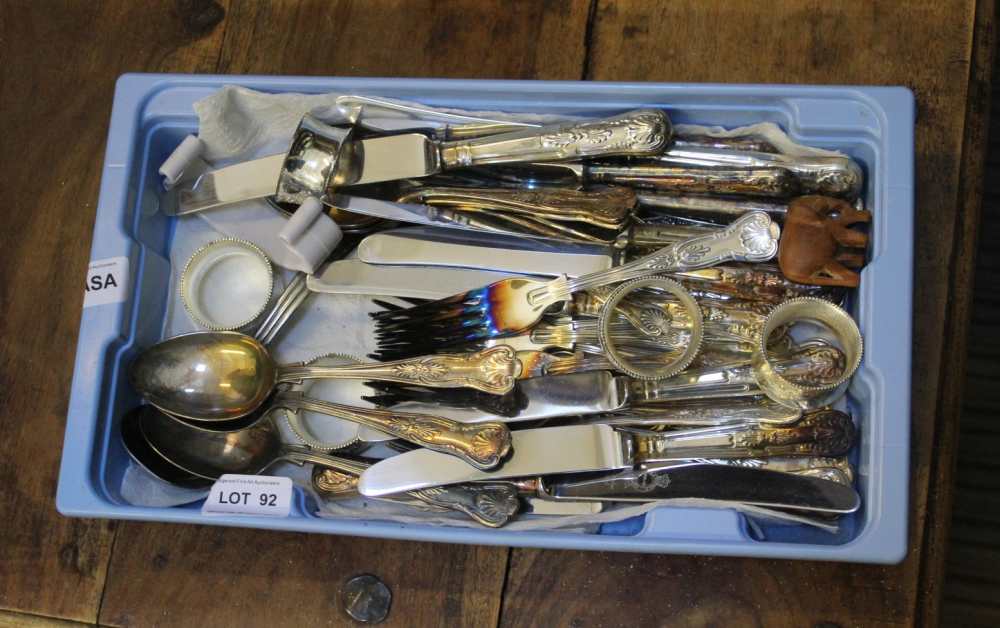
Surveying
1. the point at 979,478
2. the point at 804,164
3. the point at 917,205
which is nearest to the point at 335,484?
the point at 804,164

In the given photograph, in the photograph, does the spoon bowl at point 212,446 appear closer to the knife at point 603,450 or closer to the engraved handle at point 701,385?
the knife at point 603,450

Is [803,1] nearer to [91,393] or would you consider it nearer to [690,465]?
[690,465]

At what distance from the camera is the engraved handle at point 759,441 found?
75 centimetres

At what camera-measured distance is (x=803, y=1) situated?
90 cm

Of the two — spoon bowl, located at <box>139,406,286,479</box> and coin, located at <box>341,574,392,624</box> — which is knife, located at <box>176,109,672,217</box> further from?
coin, located at <box>341,574,392,624</box>

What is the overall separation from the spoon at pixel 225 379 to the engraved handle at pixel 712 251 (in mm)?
169

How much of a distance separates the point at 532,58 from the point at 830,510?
537mm

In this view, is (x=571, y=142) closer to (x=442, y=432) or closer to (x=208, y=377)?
(x=442, y=432)

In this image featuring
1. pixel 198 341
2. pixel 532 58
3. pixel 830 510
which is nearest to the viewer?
pixel 830 510

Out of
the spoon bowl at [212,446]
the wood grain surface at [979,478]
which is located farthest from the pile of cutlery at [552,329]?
the wood grain surface at [979,478]

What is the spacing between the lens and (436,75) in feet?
3.03

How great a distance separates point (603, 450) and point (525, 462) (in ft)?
0.23

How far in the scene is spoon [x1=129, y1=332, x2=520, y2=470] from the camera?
793mm

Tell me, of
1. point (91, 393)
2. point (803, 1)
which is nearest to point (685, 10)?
point (803, 1)
